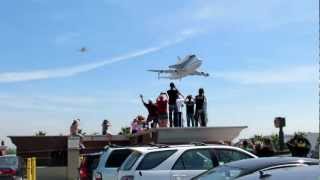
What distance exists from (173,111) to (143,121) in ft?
16.4

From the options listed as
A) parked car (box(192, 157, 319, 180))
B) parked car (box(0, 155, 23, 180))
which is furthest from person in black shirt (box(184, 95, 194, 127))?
parked car (box(192, 157, 319, 180))

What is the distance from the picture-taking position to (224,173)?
7.98m

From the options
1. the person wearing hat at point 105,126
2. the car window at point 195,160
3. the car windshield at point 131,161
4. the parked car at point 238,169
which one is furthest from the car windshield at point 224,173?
the person wearing hat at point 105,126

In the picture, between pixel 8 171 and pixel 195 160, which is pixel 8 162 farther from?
pixel 195 160

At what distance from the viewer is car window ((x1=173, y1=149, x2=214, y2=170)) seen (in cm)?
1420

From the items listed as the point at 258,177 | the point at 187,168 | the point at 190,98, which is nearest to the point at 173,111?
the point at 190,98

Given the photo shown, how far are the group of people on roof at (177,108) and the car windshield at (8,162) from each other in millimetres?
5566

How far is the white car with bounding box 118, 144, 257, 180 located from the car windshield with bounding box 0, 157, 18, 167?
35.8 ft

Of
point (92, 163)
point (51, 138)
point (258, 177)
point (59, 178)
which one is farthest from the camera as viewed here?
point (51, 138)

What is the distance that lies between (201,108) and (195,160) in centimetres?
1125

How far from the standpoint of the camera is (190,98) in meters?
26.0

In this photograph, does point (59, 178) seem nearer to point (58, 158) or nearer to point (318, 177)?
point (58, 158)

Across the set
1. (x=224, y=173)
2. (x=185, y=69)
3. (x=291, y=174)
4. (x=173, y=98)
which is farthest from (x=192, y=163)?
(x=185, y=69)

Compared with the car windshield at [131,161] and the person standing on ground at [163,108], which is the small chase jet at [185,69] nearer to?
the person standing on ground at [163,108]
